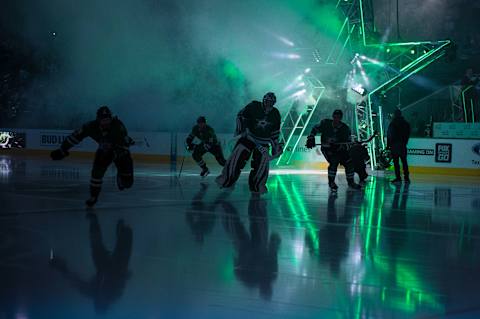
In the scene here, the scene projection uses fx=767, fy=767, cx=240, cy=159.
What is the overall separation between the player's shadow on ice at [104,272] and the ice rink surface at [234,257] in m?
0.01

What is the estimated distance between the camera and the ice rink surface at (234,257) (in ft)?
19.7

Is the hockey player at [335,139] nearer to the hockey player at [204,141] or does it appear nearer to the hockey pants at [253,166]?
the hockey pants at [253,166]

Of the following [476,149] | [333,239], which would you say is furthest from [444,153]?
[333,239]

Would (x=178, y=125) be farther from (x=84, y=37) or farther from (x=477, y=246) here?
(x=477, y=246)

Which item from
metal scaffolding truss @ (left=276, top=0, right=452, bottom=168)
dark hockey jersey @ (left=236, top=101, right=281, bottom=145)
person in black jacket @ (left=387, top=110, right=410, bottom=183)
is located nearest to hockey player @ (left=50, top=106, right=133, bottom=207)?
dark hockey jersey @ (left=236, top=101, right=281, bottom=145)

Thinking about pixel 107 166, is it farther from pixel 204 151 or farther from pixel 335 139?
pixel 204 151

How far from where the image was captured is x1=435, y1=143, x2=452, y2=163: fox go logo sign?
2934cm

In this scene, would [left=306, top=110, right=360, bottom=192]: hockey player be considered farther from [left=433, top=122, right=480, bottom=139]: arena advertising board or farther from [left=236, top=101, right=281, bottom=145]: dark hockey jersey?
[left=433, top=122, right=480, bottom=139]: arena advertising board

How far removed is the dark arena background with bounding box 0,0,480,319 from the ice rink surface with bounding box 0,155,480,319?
1.5 inches

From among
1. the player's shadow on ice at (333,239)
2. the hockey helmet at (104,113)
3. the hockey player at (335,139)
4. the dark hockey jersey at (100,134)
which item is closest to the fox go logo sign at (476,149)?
the hockey player at (335,139)

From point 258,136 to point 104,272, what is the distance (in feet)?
36.1

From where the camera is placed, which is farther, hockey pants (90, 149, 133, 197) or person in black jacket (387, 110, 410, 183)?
person in black jacket (387, 110, 410, 183)

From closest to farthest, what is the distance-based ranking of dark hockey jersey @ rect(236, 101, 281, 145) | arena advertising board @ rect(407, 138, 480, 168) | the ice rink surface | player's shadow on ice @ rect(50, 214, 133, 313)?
the ice rink surface, player's shadow on ice @ rect(50, 214, 133, 313), dark hockey jersey @ rect(236, 101, 281, 145), arena advertising board @ rect(407, 138, 480, 168)

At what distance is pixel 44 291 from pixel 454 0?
125 ft
